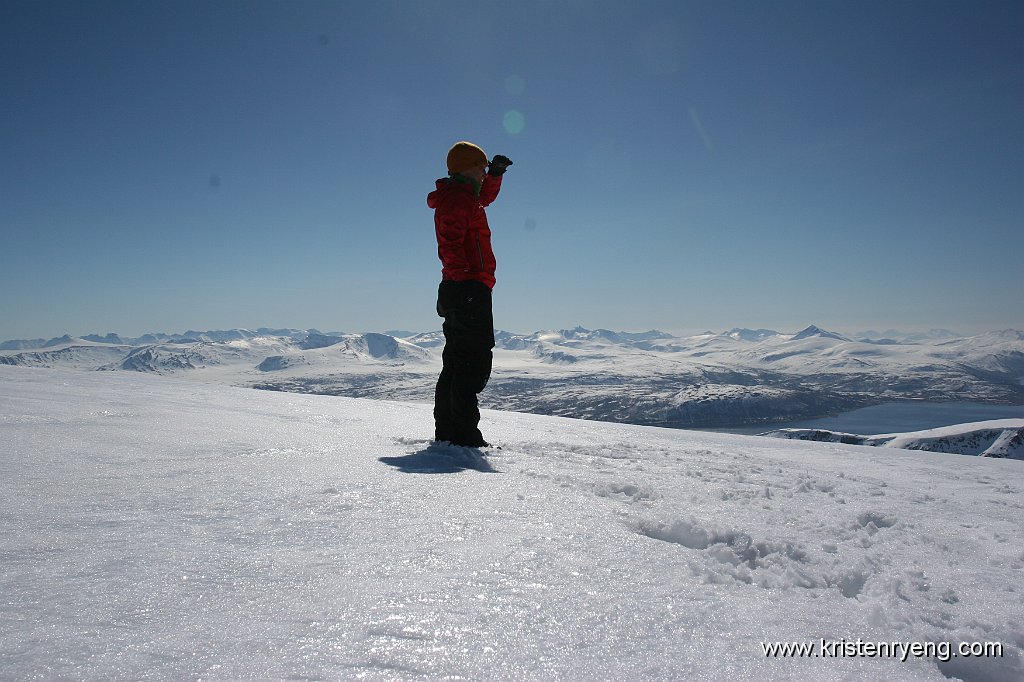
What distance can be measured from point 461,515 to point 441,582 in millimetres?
603

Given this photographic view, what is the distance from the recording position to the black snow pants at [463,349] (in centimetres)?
462

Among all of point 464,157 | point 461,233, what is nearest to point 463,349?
point 461,233

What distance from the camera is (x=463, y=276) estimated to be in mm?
4734

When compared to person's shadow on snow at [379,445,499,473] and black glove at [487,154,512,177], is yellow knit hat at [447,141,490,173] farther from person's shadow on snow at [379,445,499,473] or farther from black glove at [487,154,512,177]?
person's shadow on snow at [379,445,499,473]

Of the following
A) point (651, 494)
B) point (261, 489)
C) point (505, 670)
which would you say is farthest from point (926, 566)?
point (261, 489)

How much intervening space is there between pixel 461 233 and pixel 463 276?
1.28ft

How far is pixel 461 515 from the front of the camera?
2.02 m

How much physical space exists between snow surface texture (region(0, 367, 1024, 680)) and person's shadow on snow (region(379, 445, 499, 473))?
0.05m

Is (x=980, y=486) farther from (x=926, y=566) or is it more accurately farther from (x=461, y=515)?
(x=461, y=515)

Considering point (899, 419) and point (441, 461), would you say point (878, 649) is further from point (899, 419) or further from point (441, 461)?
point (899, 419)

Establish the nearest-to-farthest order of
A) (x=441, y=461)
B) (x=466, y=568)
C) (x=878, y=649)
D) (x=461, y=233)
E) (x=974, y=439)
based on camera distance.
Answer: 1. (x=878, y=649)
2. (x=466, y=568)
3. (x=441, y=461)
4. (x=461, y=233)
5. (x=974, y=439)

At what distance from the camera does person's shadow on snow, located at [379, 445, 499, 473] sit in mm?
3033

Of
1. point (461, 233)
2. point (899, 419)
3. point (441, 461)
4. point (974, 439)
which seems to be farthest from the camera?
point (899, 419)

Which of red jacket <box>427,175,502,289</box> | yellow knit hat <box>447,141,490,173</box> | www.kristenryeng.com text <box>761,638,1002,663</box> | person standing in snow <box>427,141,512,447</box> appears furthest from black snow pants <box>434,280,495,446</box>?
www.kristenryeng.com text <box>761,638,1002,663</box>
